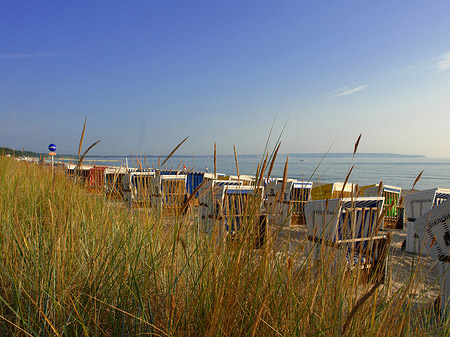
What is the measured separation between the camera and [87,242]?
63.9 inches

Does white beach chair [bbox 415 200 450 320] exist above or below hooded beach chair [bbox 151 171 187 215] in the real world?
below

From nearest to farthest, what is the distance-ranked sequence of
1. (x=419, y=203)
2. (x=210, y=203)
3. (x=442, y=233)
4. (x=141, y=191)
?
(x=442, y=233) → (x=141, y=191) → (x=210, y=203) → (x=419, y=203)

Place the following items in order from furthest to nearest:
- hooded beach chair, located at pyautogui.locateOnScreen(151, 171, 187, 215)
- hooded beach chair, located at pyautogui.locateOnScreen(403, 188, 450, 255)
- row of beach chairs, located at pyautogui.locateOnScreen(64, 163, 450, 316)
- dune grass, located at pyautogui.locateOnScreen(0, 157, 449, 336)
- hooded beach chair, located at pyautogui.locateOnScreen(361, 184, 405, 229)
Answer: hooded beach chair, located at pyautogui.locateOnScreen(361, 184, 405, 229), hooded beach chair, located at pyautogui.locateOnScreen(403, 188, 450, 255), hooded beach chair, located at pyautogui.locateOnScreen(151, 171, 187, 215), row of beach chairs, located at pyautogui.locateOnScreen(64, 163, 450, 316), dune grass, located at pyautogui.locateOnScreen(0, 157, 449, 336)

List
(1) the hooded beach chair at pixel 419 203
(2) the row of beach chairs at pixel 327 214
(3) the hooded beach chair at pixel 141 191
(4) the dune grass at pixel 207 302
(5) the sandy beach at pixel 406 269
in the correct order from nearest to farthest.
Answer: (4) the dune grass at pixel 207 302
(2) the row of beach chairs at pixel 327 214
(5) the sandy beach at pixel 406 269
(3) the hooded beach chair at pixel 141 191
(1) the hooded beach chair at pixel 419 203

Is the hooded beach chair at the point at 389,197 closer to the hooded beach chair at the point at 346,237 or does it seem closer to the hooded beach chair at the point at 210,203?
the hooded beach chair at the point at 346,237

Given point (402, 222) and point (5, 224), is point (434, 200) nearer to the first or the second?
point (402, 222)

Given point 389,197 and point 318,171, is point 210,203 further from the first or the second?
point 389,197

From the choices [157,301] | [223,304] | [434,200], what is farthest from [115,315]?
[434,200]

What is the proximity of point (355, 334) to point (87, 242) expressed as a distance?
4.08 ft

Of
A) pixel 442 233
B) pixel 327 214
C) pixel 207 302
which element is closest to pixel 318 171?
pixel 327 214

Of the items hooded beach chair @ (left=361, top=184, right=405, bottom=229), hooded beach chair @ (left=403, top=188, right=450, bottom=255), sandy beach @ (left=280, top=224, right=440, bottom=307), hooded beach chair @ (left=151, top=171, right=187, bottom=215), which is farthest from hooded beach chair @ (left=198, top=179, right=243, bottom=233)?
hooded beach chair @ (left=361, top=184, right=405, bottom=229)

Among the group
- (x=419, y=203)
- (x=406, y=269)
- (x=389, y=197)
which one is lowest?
(x=406, y=269)

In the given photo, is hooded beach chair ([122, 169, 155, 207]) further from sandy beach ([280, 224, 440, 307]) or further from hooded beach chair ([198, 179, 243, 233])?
sandy beach ([280, 224, 440, 307])

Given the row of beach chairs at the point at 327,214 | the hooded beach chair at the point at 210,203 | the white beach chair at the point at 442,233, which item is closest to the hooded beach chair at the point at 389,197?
the row of beach chairs at the point at 327,214
